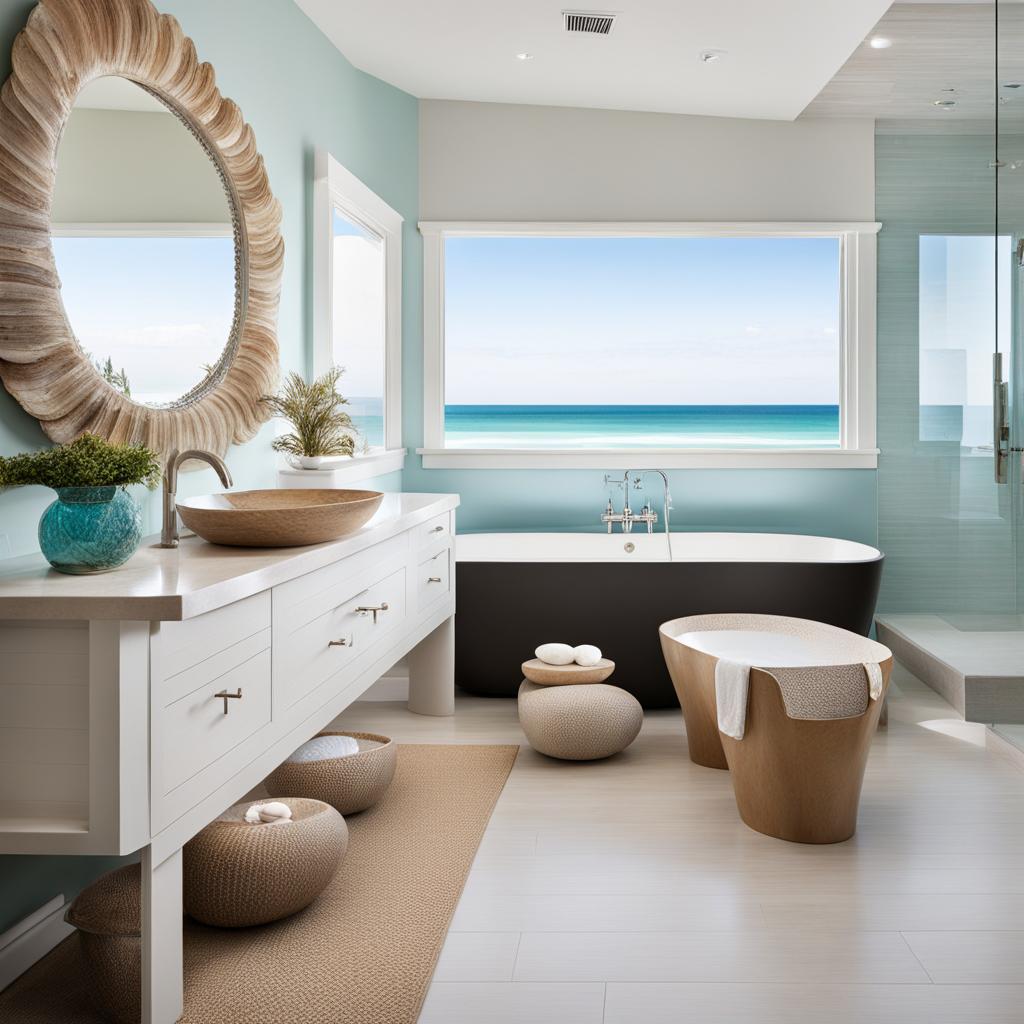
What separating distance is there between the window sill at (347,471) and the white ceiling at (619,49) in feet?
5.17

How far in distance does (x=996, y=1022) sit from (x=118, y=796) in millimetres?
1573

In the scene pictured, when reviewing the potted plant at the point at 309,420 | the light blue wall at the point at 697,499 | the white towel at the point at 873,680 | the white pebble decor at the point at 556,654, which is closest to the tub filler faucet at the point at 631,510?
the light blue wall at the point at 697,499

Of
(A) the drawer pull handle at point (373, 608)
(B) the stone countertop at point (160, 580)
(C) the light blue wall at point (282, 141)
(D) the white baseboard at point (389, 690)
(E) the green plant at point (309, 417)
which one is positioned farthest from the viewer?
(D) the white baseboard at point (389, 690)

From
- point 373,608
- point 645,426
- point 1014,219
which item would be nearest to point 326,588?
point 373,608

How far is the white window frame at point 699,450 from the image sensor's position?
5035 millimetres

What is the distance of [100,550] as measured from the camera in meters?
1.92

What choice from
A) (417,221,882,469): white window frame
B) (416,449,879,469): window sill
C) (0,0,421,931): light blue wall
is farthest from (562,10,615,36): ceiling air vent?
(416,449,879,469): window sill

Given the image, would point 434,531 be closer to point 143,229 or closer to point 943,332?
point 143,229

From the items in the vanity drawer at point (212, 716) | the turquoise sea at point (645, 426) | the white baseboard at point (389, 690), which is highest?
the turquoise sea at point (645, 426)

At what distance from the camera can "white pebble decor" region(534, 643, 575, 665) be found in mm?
3811

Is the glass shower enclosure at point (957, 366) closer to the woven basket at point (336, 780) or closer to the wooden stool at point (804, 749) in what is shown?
the wooden stool at point (804, 749)

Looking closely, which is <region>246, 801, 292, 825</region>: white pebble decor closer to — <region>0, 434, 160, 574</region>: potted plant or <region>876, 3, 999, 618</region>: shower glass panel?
<region>0, 434, 160, 574</region>: potted plant

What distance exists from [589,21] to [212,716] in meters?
2.93

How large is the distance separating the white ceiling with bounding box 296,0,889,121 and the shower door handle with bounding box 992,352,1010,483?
131 centimetres
